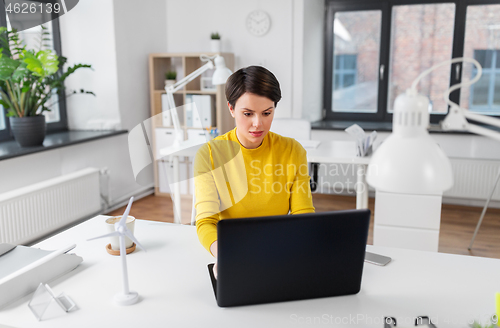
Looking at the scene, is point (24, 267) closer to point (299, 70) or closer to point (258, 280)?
point (258, 280)

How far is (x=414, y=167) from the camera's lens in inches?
30.7

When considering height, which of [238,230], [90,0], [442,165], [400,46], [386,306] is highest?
[90,0]

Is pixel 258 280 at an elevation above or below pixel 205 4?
below

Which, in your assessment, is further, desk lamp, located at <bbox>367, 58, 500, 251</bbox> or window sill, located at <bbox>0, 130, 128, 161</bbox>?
window sill, located at <bbox>0, 130, 128, 161</bbox>

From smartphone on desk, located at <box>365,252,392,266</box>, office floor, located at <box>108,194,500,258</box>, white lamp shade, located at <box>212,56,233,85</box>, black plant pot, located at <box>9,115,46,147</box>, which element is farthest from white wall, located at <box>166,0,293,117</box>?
smartphone on desk, located at <box>365,252,392,266</box>

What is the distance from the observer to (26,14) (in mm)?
3627

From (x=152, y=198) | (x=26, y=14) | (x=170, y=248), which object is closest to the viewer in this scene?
(x=170, y=248)

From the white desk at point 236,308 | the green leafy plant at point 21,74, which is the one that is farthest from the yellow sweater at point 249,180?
the green leafy plant at point 21,74

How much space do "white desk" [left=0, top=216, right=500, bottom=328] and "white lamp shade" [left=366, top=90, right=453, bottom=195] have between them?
17.1 inches

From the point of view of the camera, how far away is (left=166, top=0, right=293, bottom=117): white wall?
443 centimetres

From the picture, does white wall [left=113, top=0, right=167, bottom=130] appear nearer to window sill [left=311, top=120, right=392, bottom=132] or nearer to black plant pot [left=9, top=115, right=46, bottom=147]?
black plant pot [left=9, top=115, right=46, bottom=147]

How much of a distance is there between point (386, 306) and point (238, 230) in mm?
438

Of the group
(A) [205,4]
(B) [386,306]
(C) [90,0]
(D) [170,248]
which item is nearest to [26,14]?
(C) [90,0]

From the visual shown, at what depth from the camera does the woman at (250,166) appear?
4.91 ft
